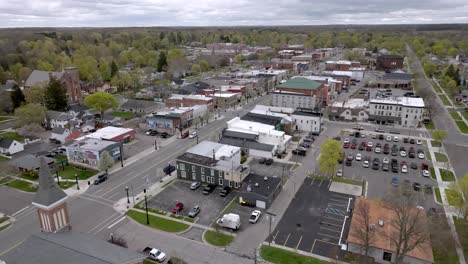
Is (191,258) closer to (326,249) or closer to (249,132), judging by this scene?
(326,249)

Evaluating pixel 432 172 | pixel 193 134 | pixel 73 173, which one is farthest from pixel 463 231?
pixel 73 173

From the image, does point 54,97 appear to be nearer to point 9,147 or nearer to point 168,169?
point 9,147

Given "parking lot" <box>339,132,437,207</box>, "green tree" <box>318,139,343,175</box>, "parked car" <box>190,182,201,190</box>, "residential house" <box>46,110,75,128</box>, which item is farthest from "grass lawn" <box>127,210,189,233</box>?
"residential house" <box>46,110,75,128</box>

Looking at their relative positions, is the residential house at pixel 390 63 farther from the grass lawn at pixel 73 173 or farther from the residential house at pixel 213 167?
the grass lawn at pixel 73 173

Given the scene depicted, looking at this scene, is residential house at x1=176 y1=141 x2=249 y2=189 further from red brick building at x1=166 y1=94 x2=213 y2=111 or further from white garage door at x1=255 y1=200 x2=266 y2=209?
red brick building at x1=166 y1=94 x2=213 y2=111

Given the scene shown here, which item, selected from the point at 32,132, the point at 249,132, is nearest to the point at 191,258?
the point at 249,132
